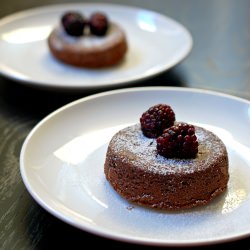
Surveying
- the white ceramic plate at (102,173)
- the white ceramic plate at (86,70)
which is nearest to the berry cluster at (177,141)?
the white ceramic plate at (102,173)

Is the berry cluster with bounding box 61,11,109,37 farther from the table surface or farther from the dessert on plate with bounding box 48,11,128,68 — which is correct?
the table surface

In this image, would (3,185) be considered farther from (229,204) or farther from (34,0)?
(34,0)

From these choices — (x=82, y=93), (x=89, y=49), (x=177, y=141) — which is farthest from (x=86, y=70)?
(x=177, y=141)

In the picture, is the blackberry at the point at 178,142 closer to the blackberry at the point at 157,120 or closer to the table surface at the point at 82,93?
the blackberry at the point at 157,120

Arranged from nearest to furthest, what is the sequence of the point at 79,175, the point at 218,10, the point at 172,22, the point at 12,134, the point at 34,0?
the point at 79,175, the point at 12,134, the point at 172,22, the point at 218,10, the point at 34,0

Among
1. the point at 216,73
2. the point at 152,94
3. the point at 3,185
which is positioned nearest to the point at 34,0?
the point at 216,73

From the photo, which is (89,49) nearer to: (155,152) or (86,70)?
(86,70)
